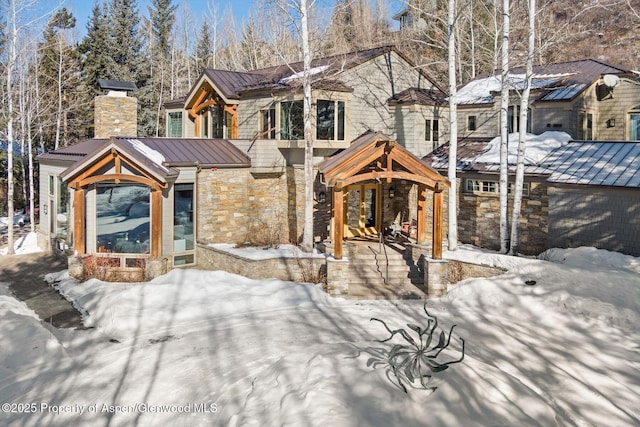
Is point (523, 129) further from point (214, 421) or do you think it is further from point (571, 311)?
point (214, 421)

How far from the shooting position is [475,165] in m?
17.9

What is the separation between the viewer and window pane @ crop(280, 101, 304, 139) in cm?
1773

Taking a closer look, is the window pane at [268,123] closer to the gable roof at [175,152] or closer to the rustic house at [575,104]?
the gable roof at [175,152]

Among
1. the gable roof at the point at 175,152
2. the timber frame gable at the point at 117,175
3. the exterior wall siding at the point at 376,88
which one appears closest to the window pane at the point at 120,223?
the timber frame gable at the point at 117,175

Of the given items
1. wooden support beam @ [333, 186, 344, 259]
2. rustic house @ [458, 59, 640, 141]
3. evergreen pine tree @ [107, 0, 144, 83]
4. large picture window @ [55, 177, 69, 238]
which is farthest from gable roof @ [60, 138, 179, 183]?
evergreen pine tree @ [107, 0, 144, 83]

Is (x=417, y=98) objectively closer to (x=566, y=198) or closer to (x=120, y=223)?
(x=566, y=198)

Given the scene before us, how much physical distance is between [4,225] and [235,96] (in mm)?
15214

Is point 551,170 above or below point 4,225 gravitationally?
above

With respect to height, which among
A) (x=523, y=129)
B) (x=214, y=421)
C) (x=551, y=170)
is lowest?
(x=214, y=421)

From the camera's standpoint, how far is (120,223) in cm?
1575

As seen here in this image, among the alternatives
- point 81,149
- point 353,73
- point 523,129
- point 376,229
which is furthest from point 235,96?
point 523,129

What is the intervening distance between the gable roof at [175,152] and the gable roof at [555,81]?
1017cm

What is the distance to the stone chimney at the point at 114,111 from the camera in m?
18.9

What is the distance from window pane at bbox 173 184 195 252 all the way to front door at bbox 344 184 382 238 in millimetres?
5125
